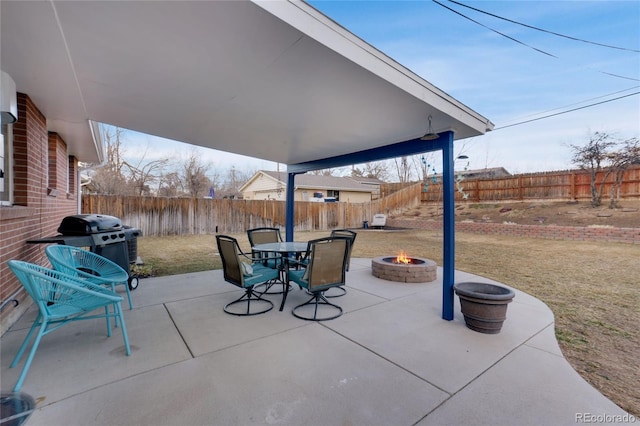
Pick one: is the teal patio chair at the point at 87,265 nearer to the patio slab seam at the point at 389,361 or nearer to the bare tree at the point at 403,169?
the patio slab seam at the point at 389,361

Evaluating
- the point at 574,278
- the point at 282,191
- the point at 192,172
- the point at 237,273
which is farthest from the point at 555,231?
the point at 192,172

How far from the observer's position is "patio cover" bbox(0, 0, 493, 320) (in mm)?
1827

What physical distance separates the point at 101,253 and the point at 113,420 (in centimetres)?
290

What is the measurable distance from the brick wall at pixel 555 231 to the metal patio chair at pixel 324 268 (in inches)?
439

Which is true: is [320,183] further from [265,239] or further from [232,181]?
[265,239]

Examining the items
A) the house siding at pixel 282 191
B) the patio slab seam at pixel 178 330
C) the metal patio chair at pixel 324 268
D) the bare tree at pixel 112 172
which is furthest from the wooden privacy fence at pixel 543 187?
the bare tree at pixel 112 172

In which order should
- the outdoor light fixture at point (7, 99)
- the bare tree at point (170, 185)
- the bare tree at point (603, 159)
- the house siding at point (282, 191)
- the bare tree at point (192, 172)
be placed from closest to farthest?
the outdoor light fixture at point (7, 99) → the bare tree at point (603, 159) → the house siding at point (282, 191) → the bare tree at point (170, 185) → the bare tree at point (192, 172)

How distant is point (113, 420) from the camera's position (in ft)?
5.66

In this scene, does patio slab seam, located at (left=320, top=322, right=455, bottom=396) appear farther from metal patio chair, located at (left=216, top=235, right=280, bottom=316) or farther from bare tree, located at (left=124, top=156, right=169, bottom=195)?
bare tree, located at (left=124, top=156, right=169, bottom=195)

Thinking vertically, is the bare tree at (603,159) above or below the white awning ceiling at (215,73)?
above

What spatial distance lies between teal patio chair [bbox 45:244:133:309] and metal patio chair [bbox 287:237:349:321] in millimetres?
1965

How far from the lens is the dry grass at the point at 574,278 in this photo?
8.26ft

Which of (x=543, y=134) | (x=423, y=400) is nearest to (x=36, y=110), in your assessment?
(x=423, y=400)

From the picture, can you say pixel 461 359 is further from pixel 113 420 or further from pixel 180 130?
pixel 180 130
